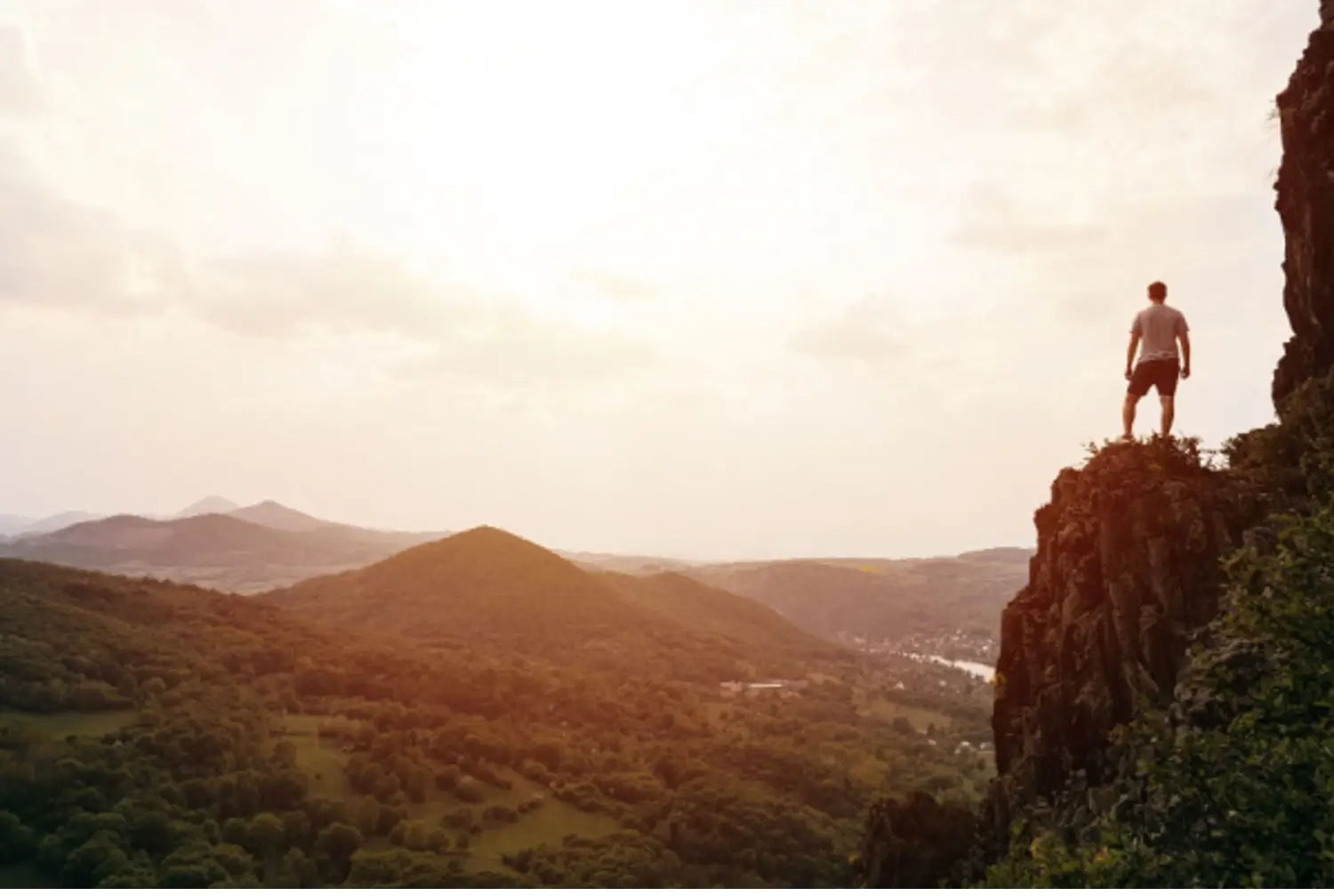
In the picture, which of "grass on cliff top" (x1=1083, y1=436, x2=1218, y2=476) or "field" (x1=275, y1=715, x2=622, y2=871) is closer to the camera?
"grass on cliff top" (x1=1083, y1=436, x2=1218, y2=476)

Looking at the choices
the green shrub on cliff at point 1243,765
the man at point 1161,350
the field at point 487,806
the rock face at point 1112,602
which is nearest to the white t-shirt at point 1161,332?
the man at point 1161,350

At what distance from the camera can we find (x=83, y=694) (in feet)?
219

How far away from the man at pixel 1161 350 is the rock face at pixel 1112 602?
1178 mm

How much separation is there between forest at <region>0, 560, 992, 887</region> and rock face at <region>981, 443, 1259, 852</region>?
8.97 meters

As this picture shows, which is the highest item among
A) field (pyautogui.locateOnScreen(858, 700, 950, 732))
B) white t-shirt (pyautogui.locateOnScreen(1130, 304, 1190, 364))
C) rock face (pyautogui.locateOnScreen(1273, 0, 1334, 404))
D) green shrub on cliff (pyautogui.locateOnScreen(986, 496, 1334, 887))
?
rock face (pyautogui.locateOnScreen(1273, 0, 1334, 404))

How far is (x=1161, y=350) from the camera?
15.9 meters

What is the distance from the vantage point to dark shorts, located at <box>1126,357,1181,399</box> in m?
15.8

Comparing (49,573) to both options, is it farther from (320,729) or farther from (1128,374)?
(1128,374)

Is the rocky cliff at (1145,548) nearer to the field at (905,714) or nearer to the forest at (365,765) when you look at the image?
the forest at (365,765)

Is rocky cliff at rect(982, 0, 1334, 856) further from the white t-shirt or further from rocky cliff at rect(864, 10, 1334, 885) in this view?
the white t-shirt

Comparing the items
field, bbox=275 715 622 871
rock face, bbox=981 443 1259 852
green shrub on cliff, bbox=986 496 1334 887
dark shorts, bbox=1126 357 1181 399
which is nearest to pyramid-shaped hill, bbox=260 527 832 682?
field, bbox=275 715 622 871

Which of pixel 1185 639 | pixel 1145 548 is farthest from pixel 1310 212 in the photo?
pixel 1185 639

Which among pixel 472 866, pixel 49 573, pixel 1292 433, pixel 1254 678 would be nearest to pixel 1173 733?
pixel 1254 678

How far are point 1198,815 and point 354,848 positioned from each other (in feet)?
207
